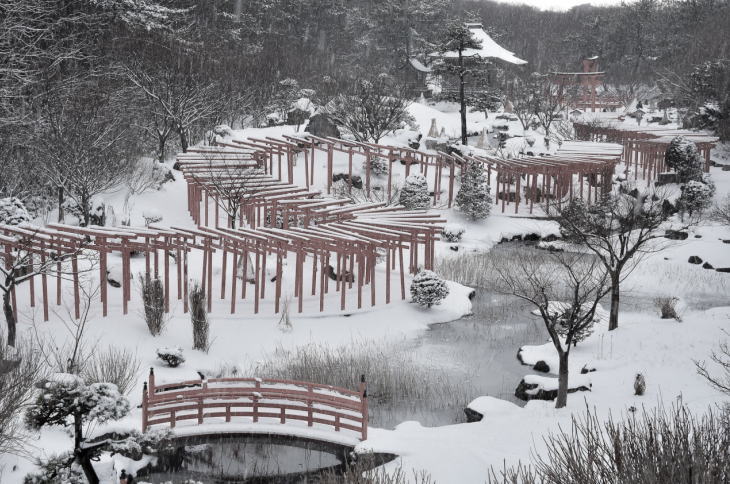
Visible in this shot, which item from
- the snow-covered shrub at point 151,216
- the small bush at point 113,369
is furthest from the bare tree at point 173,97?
the small bush at point 113,369

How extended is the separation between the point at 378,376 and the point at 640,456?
9999 millimetres

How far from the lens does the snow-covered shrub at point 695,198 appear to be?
31094 millimetres

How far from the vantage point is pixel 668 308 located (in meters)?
20.6

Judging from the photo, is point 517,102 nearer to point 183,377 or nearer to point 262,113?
point 262,113

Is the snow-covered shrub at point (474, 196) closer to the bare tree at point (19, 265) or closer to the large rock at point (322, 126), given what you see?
the large rock at point (322, 126)

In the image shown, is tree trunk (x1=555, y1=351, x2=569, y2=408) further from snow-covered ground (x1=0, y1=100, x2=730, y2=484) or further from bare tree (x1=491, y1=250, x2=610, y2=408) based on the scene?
snow-covered ground (x1=0, y1=100, x2=730, y2=484)

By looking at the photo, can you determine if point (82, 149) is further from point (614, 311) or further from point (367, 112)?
point (367, 112)

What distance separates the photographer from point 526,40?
76000 mm

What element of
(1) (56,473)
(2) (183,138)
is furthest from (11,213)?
(2) (183,138)

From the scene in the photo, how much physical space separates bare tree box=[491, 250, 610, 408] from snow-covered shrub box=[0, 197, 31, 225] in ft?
42.2

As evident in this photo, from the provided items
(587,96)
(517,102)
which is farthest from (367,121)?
(587,96)

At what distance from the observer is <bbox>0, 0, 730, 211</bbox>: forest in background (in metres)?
25.8

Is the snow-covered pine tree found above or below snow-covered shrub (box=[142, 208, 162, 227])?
below

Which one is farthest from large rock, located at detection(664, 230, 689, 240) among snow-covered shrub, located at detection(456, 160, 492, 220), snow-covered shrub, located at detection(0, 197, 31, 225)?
snow-covered shrub, located at detection(0, 197, 31, 225)
